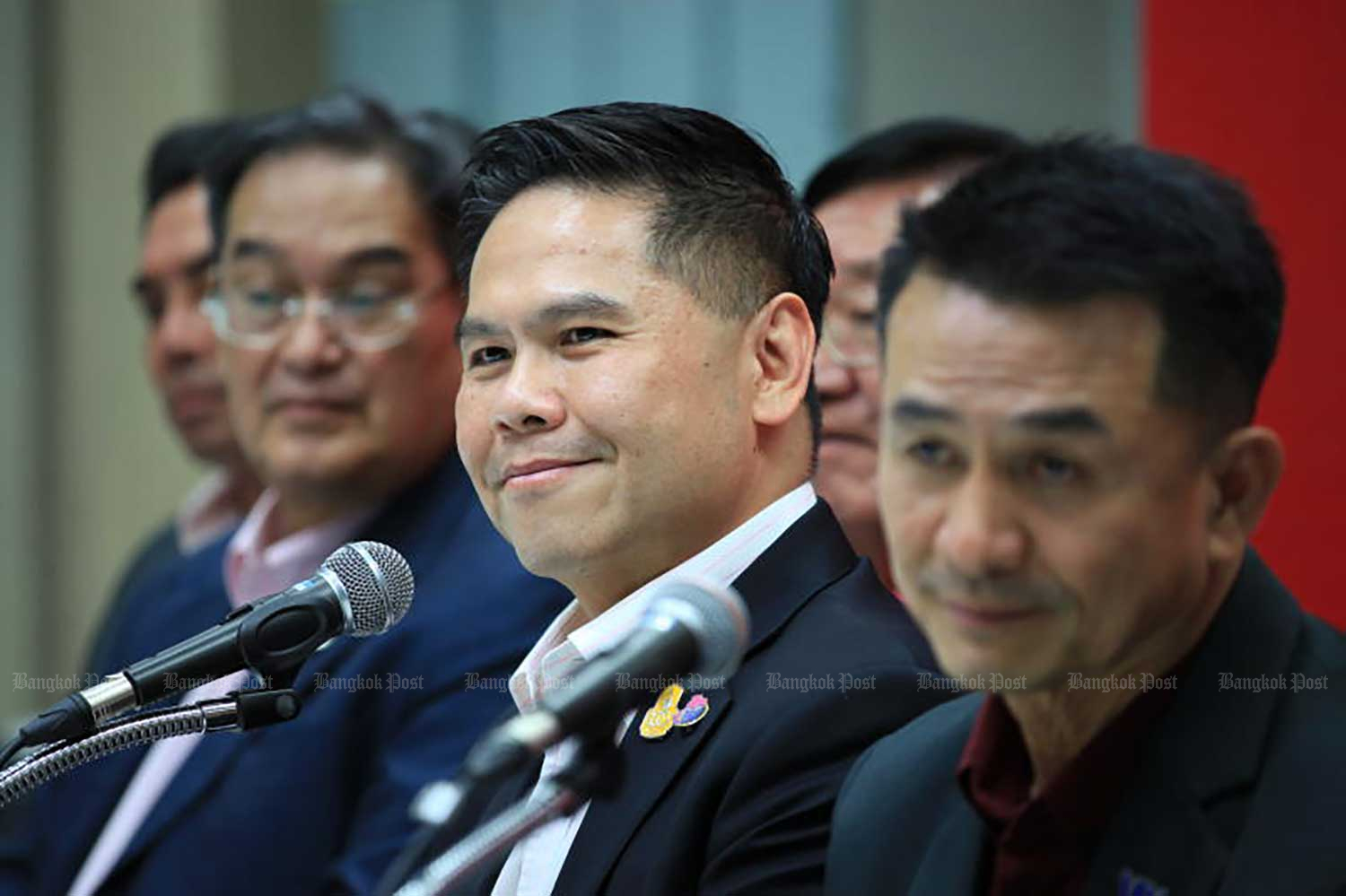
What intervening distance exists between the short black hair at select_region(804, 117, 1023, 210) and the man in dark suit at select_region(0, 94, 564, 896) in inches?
23.4

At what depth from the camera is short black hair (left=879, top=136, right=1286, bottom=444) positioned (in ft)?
4.75

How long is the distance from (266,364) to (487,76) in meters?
1.96

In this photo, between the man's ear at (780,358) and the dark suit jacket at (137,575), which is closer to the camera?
the man's ear at (780,358)

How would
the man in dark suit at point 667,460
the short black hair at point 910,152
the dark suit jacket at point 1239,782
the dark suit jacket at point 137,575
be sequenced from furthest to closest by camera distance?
the dark suit jacket at point 137,575 → the short black hair at point 910,152 → the man in dark suit at point 667,460 → the dark suit jacket at point 1239,782

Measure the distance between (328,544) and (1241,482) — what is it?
1.85 m

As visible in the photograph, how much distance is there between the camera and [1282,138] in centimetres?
260

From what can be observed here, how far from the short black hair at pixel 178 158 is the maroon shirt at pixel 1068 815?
2.75 metres

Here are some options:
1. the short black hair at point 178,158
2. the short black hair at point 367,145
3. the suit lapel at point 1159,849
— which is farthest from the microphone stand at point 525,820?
the short black hair at point 178,158

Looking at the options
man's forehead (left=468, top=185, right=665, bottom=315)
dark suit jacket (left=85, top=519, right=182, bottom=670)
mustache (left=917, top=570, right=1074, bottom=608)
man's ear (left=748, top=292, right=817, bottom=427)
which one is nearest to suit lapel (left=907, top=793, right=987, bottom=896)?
mustache (left=917, top=570, right=1074, bottom=608)

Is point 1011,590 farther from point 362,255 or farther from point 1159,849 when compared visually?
point 362,255

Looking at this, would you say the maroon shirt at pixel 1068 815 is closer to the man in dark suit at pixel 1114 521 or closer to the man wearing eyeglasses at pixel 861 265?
the man in dark suit at pixel 1114 521

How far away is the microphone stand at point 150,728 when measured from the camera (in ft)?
5.74

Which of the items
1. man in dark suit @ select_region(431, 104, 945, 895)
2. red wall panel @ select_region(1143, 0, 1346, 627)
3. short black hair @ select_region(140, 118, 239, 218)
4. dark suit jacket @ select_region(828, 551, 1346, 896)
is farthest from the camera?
short black hair @ select_region(140, 118, 239, 218)

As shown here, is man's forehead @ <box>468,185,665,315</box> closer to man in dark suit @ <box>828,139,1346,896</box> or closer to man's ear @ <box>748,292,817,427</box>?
man's ear @ <box>748,292,817,427</box>
